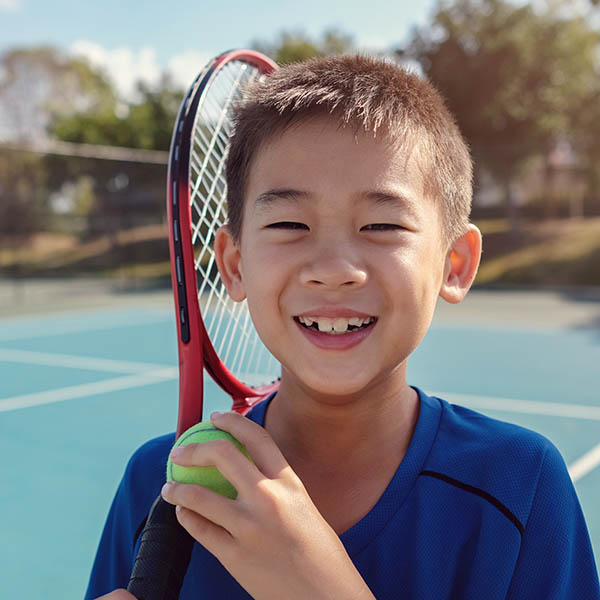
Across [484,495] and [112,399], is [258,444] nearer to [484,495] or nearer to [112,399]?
[484,495]

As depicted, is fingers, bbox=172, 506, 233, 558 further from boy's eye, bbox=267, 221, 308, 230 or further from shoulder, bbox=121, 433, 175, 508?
boy's eye, bbox=267, 221, 308, 230

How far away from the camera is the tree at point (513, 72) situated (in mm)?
18297

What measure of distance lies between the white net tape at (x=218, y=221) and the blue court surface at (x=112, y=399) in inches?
47.5

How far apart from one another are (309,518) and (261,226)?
420 mm

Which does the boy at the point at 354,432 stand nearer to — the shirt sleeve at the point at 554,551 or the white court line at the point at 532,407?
the shirt sleeve at the point at 554,551

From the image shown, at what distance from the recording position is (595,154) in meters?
15.5

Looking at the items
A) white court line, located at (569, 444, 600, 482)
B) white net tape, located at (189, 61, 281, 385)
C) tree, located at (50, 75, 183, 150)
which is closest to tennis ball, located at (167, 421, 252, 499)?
white net tape, located at (189, 61, 281, 385)

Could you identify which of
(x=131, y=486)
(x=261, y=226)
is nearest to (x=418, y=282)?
(x=261, y=226)

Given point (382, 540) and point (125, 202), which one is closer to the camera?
point (382, 540)

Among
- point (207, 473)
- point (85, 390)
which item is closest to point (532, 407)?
point (85, 390)

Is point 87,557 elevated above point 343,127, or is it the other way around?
point 343,127

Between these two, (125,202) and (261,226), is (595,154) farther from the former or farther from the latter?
(261,226)

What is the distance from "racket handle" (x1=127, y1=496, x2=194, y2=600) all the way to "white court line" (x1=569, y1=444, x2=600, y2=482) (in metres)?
2.68

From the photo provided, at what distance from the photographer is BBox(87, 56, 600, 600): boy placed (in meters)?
1.01
